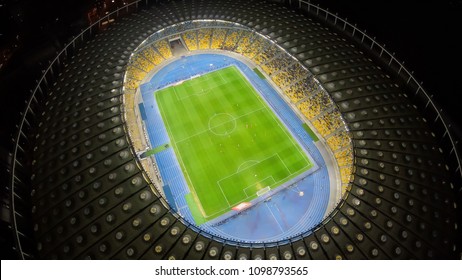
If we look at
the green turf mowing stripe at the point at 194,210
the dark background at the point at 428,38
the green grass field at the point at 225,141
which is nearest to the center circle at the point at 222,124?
the green grass field at the point at 225,141

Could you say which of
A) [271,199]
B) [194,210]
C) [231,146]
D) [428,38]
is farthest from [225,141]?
[428,38]

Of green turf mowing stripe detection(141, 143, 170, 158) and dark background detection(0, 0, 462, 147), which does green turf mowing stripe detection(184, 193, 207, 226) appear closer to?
green turf mowing stripe detection(141, 143, 170, 158)

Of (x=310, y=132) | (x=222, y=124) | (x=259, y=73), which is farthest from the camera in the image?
(x=259, y=73)

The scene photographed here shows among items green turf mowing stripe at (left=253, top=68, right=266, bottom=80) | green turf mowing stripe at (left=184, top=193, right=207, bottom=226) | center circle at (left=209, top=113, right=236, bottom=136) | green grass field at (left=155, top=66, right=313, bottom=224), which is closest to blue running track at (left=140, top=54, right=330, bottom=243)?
green turf mowing stripe at (left=184, top=193, right=207, bottom=226)

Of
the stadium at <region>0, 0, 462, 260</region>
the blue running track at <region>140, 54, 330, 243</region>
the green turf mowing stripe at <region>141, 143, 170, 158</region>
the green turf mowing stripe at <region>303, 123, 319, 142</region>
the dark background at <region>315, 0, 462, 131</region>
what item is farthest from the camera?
the green turf mowing stripe at <region>303, 123, 319, 142</region>

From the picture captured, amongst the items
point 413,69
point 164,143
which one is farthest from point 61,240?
point 413,69

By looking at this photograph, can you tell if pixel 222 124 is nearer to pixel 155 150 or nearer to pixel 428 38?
pixel 155 150
